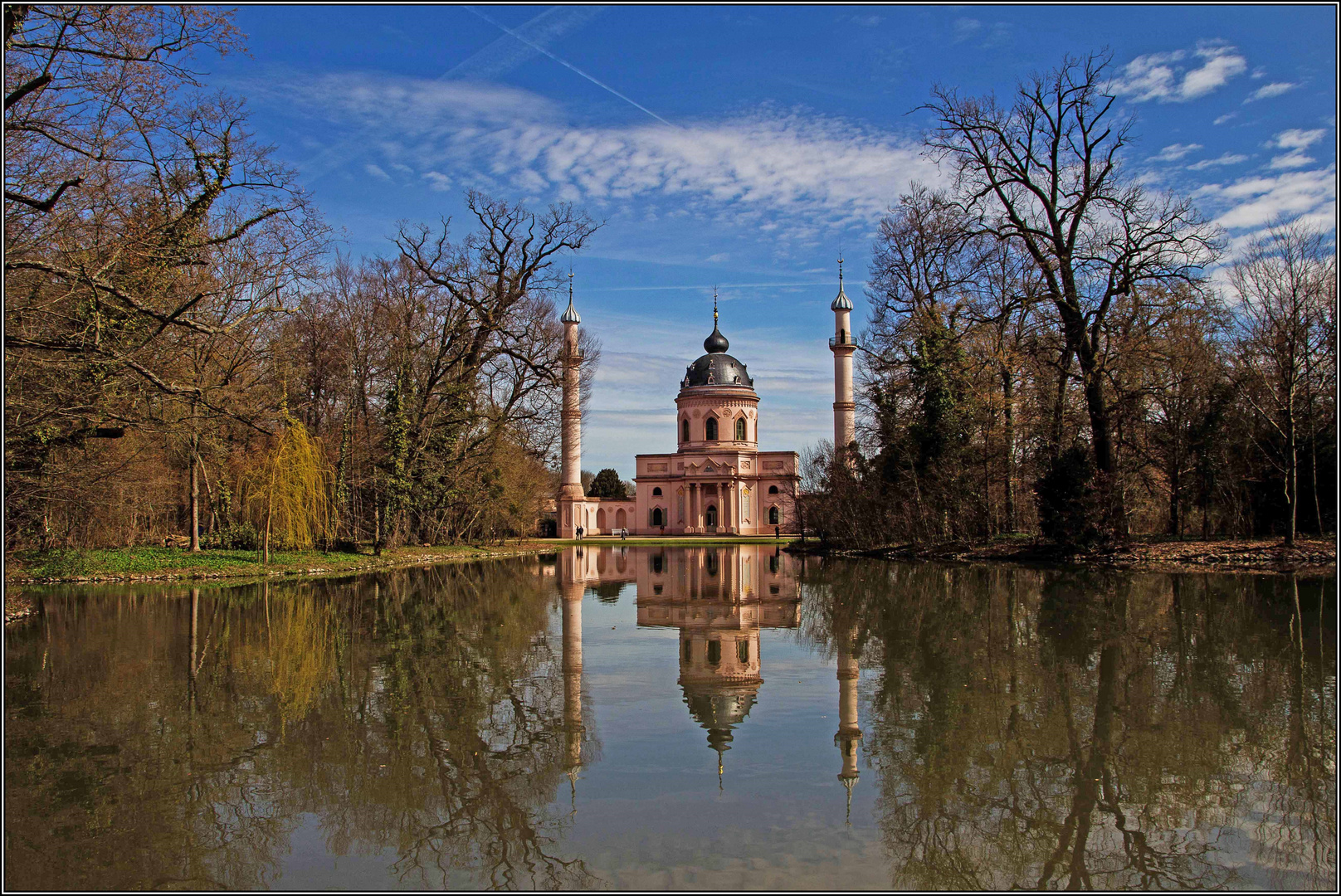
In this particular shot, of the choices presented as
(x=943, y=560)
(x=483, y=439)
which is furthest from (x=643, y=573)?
(x=483, y=439)

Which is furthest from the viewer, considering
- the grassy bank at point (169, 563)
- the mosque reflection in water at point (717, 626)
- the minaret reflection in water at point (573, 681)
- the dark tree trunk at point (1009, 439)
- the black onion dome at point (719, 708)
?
the dark tree trunk at point (1009, 439)

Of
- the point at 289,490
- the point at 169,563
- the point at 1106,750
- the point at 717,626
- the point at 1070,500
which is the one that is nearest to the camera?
the point at 1106,750

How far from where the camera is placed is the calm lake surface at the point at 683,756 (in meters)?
4.09

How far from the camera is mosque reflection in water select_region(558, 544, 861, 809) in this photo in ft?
21.9

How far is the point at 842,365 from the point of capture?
205 feet

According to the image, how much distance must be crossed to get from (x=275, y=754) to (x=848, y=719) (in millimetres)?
3590

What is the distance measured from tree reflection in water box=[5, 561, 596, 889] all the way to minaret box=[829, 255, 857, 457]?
5199 cm

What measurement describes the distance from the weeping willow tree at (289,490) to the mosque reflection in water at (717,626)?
244 inches

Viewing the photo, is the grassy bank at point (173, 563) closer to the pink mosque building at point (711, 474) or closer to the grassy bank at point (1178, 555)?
the grassy bank at point (1178, 555)

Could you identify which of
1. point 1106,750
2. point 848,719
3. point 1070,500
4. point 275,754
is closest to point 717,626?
point 848,719

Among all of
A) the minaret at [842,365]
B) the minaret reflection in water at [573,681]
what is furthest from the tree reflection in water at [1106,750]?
the minaret at [842,365]

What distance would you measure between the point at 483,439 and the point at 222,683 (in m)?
24.4

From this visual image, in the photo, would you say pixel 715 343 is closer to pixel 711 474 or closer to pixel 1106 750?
pixel 711 474

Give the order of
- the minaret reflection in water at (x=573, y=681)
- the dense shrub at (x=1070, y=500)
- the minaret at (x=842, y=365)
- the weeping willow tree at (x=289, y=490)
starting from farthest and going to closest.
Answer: the minaret at (x=842, y=365)
the weeping willow tree at (x=289, y=490)
the dense shrub at (x=1070, y=500)
the minaret reflection in water at (x=573, y=681)
